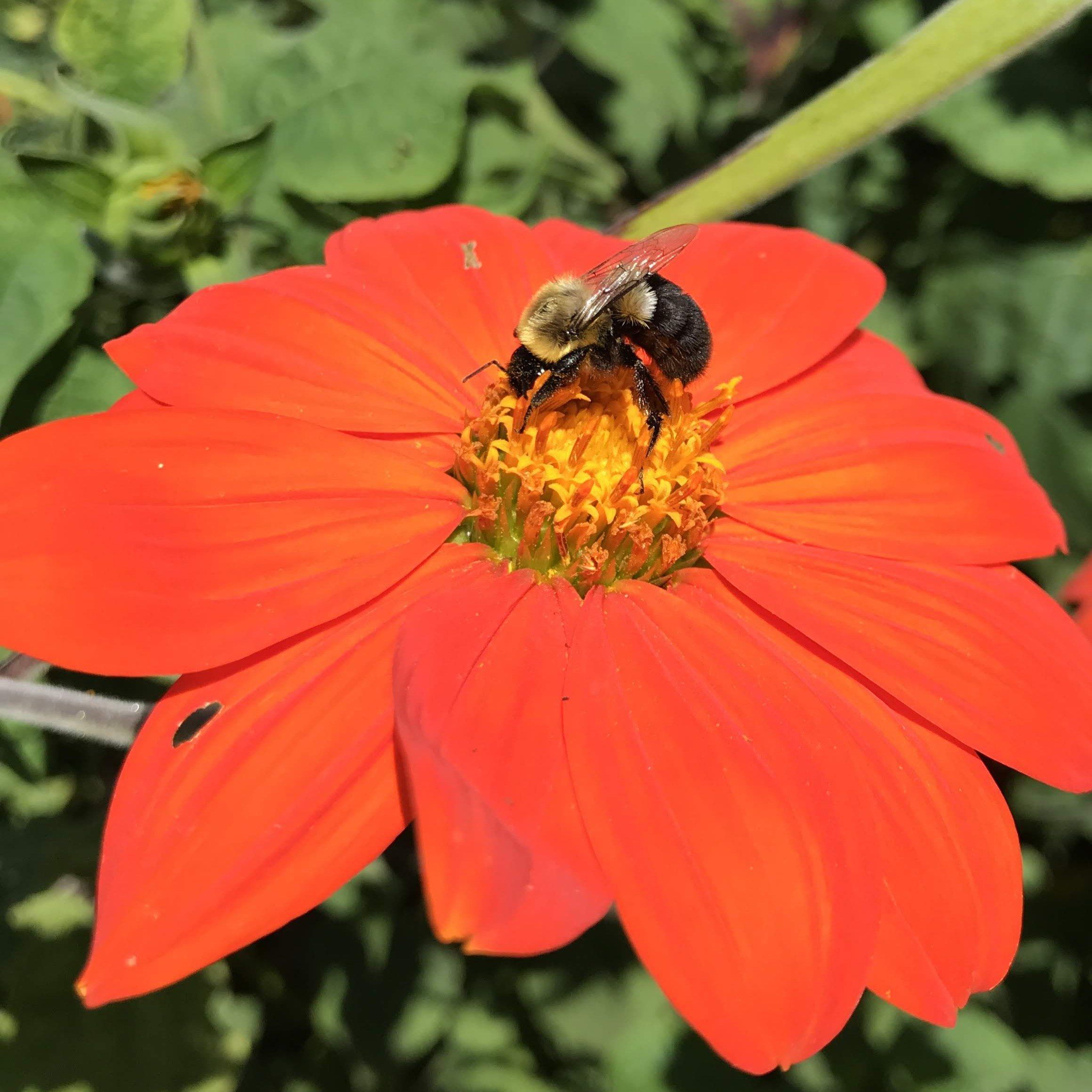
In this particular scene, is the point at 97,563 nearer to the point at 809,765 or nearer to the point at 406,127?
the point at 809,765

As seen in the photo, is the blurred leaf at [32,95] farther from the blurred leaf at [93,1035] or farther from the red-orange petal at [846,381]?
the blurred leaf at [93,1035]

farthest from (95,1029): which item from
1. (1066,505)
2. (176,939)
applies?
(1066,505)

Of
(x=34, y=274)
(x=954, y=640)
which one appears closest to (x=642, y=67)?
(x=34, y=274)

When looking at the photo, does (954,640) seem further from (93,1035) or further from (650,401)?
(93,1035)

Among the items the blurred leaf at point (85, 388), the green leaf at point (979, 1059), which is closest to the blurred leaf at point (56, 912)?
the blurred leaf at point (85, 388)

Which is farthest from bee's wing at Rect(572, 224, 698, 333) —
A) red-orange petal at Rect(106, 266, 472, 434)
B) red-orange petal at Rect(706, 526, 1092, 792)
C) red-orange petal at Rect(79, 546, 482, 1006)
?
red-orange petal at Rect(79, 546, 482, 1006)

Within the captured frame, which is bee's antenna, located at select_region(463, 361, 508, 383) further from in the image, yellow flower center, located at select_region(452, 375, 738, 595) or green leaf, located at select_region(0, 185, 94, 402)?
green leaf, located at select_region(0, 185, 94, 402)
